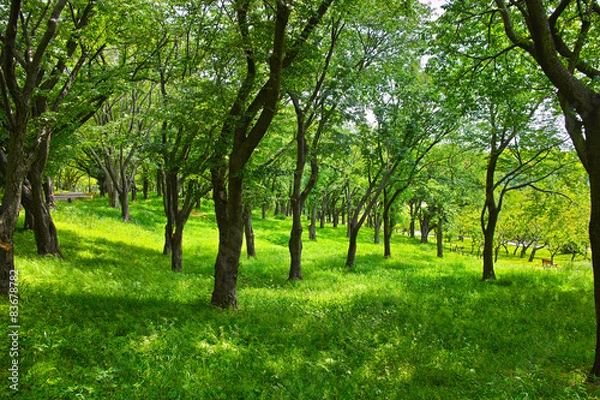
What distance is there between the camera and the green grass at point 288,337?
203 inches

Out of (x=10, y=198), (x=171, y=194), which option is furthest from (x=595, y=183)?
(x=171, y=194)

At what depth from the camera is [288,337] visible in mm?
7430

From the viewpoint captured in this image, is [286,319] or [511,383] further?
[286,319]

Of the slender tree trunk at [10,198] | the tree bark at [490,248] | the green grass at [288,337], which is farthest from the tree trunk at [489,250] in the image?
the slender tree trunk at [10,198]

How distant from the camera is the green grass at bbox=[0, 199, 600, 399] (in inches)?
203

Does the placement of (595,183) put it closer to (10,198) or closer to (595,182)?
(595,182)

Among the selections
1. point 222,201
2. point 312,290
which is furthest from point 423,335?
point 222,201

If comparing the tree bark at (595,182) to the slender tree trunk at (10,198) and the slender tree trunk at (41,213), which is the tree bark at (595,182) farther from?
the slender tree trunk at (41,213)

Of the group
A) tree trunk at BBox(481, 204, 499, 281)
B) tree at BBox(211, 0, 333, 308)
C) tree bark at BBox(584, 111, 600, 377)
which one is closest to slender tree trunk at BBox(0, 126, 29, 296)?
tree at BBox(211, 0, 333, 308)

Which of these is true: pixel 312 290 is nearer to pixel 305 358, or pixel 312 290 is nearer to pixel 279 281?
pixel 279 281

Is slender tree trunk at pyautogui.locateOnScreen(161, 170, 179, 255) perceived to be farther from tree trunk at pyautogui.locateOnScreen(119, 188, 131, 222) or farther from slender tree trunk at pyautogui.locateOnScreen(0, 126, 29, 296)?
tree trunk at pyautogui.locateOnScreen(119, 188, 131, 222)

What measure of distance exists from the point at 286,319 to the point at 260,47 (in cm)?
678

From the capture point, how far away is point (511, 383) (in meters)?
5.57

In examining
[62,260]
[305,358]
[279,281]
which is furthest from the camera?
[279,281]
